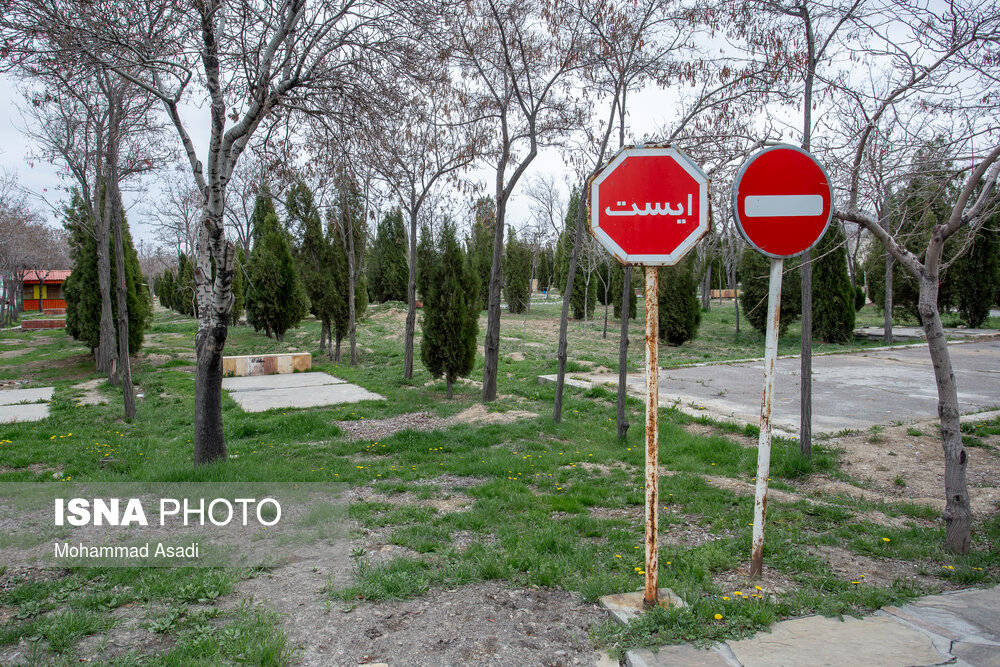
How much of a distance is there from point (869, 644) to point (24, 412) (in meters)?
10.9

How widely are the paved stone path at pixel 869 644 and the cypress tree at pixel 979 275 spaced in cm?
2057

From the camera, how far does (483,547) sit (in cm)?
372

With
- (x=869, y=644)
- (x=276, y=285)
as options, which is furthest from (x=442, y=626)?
(x=276, y=285)

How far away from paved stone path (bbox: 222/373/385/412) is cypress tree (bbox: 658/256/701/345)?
10084mm

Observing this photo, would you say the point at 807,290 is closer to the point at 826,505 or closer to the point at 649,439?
the point at 826,505

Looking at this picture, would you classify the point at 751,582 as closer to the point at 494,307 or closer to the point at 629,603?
the point at 629,603

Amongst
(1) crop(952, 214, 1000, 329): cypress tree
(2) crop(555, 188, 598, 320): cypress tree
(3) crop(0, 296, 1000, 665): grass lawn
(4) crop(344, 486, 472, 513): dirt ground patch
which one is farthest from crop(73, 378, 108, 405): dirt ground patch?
(1) crop(952, 214, 1000, 329): cypress tree

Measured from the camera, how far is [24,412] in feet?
29.2

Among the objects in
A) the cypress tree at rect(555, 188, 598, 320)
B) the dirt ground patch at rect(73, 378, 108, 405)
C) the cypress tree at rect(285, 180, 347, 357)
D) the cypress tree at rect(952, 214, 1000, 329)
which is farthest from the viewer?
the cypress tree at rect(555, 188, 598, 320)

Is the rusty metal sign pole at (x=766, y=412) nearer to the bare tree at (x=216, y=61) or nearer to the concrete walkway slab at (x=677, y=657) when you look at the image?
the concrete walkway slab at (x=677, y=657)

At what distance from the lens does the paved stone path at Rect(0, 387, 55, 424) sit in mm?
8500

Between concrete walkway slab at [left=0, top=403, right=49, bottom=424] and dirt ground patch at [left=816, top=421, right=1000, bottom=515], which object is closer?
dirt ground patch at [left=816, top=421, right=1000, bottom=515]

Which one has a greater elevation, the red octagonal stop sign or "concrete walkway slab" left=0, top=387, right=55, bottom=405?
the red octagonal stop sign

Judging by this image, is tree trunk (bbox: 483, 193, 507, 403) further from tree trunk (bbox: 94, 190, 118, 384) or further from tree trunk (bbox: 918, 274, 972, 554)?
tree trunk (bbox: 94, 190, 118, 384)
